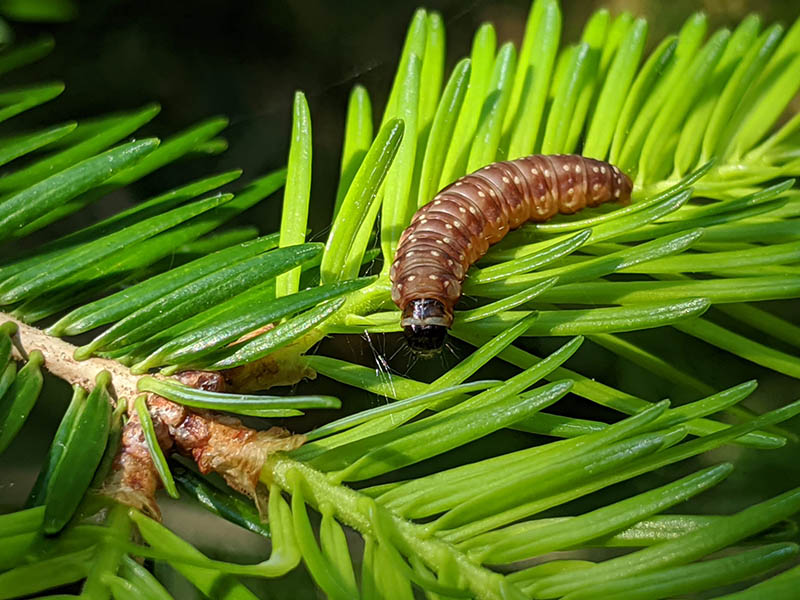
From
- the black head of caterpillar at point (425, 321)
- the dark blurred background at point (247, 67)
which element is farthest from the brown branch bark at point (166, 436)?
the dark blurred background at point (247, 67)

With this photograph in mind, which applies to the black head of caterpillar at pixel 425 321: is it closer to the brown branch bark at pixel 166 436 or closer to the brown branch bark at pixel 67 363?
the brown branch bark at pixel 166 436

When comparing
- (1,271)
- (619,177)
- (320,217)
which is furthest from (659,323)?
(320,217)

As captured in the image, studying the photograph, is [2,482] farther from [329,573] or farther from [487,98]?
[487,98]

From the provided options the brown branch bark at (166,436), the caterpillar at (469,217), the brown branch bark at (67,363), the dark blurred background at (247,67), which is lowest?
the brown branch bark at (166,436)

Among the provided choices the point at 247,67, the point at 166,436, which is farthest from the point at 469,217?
the point at 247,67

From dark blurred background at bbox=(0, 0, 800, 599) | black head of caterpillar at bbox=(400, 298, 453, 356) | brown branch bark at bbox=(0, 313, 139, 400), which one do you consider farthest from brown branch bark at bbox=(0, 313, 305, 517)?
dark blurred background at bbox=(0, 0, 800, 599)

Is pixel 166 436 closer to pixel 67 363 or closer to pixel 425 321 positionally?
pixel 67 363

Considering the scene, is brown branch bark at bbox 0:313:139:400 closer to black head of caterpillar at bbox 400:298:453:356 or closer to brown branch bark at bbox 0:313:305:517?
brown branch bark at bbox 0:313:305:517
